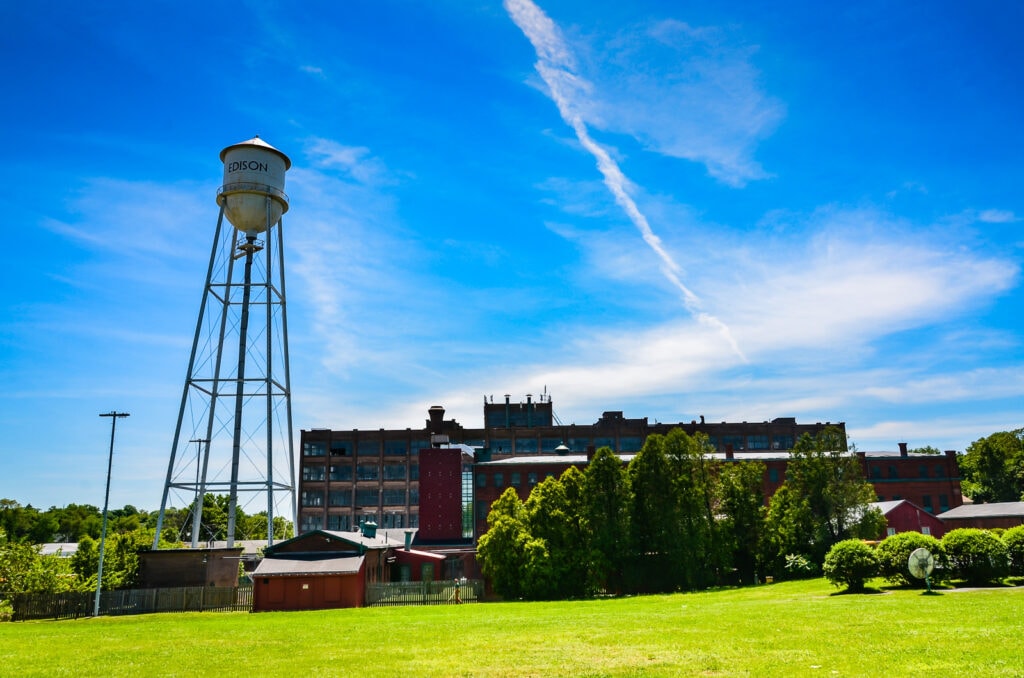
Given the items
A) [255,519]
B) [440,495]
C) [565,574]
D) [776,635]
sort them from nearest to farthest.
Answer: [776,635]
[565,574]
[440,495]
[255,519]

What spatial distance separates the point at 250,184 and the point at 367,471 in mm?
52030

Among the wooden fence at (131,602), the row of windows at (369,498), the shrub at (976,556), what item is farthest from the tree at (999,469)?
the wooden fence at (131,602)

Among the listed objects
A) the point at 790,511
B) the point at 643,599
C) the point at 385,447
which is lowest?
the point at 643,599

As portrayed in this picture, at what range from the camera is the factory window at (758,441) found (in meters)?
94.7

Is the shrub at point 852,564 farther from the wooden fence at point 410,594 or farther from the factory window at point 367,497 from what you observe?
the factory window at point 367,497

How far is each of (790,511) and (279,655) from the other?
37.0 m

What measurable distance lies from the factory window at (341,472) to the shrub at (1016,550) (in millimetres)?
72970

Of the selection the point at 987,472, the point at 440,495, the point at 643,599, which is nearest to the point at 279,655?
the point at 643,599

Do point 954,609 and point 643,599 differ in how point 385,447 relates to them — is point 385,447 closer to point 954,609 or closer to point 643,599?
point 643,599

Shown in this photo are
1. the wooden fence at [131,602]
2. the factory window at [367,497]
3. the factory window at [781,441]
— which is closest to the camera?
the wooden fence at [131,602]

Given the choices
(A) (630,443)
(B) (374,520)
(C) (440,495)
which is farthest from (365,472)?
(A) (630,443)

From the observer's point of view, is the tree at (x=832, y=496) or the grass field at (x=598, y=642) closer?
the grass field at (x=598, y=642)

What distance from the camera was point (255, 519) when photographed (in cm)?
11981

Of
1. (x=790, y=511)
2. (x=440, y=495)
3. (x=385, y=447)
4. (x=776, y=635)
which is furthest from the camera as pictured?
(x=385, y=447)
